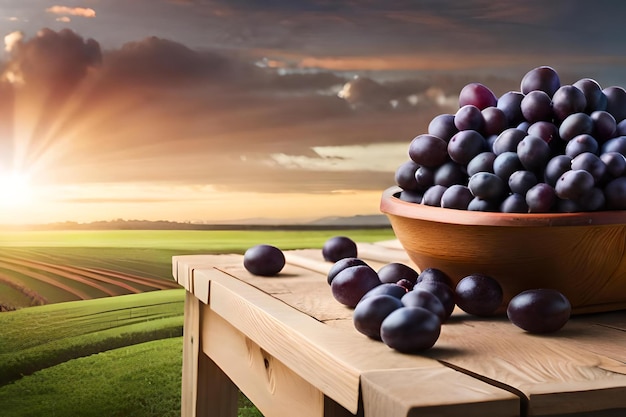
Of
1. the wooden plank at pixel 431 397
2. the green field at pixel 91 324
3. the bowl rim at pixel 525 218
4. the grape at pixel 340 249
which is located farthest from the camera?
the green field at pixel 91 324

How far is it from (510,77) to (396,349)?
3.15m

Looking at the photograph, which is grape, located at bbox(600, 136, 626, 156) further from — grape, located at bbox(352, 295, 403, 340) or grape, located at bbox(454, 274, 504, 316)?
grape, located at bbox(352, 295, 403, 340)

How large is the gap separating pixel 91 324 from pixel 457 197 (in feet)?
7.46

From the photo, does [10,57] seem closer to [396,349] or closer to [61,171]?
[61,171]

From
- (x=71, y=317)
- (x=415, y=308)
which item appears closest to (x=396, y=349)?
(x=415, y=308)

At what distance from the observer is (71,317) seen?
2.83 metres

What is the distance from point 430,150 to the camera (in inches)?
37.3

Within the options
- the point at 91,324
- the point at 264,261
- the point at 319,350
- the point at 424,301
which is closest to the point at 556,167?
the point at 424,301

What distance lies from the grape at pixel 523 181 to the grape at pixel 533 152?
1 cm

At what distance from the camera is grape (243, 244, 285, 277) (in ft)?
3.88

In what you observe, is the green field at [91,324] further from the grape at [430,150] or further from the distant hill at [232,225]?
the grape at [430,150]

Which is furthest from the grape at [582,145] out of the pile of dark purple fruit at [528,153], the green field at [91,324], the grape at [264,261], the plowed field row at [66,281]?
the plowed field row at [66,281]

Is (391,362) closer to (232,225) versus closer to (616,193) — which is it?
(616,193)

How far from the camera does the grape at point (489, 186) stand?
0.86 m
